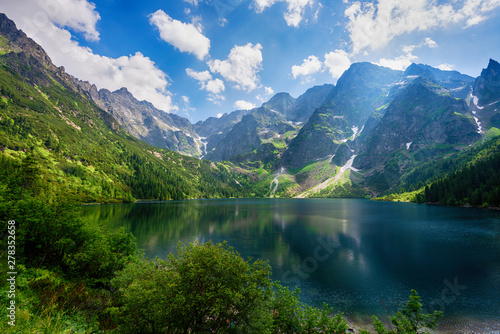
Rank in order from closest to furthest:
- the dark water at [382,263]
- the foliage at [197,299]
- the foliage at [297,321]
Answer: the foliage at [197,299], the foliage at [297,321], the dark water at [382,263]

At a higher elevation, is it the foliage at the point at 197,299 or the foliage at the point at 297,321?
the foliage at the point at 197,299

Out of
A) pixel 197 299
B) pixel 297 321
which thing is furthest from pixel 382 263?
pixel 197 299

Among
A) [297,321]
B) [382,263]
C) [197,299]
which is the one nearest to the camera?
[197,299]

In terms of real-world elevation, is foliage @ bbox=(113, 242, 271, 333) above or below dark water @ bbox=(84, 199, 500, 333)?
above

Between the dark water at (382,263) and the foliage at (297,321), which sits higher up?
the foliage at (297,321)

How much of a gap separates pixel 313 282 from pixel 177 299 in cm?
3045

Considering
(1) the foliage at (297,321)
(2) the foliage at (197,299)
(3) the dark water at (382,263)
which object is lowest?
(3) the dark water at (382,263)

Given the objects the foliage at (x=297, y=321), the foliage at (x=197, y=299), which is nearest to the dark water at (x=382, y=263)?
the foliage at (x=297, y=321)

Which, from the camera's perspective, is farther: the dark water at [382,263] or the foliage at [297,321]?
the dark water at [382,263]

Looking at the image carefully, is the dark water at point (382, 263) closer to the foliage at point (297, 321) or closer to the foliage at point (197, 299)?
the foliage at point (297, 321)

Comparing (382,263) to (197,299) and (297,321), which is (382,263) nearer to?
(297,321)

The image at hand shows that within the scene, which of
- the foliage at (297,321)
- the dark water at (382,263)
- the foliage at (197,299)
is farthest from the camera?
the dark water at (382,263)

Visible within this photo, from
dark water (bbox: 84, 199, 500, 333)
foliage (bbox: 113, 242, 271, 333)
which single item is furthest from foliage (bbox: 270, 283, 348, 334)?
dark water (bbox: 84, 199, 500, 333)

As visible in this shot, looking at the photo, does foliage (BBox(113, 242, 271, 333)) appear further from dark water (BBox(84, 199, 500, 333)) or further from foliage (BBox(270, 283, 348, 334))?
dark water (BBox(84, 199, 500, 333))
